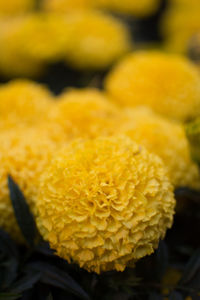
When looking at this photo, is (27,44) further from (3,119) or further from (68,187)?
(68,187)

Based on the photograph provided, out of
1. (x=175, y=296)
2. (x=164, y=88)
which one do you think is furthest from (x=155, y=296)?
→ (x=164, y=88)

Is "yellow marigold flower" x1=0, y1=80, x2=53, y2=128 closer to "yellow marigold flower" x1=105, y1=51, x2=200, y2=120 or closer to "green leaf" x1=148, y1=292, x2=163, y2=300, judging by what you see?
"yellow marigold flower" x1=105, y1=51, x2=200, y2=120

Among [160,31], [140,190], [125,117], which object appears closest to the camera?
[140,190]

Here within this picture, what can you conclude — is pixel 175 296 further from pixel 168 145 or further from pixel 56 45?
pixel 56 45

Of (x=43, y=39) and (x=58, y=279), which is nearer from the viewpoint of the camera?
(x=58, y=279)

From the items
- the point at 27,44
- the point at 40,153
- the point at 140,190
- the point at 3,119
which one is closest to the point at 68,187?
the point at 140,190

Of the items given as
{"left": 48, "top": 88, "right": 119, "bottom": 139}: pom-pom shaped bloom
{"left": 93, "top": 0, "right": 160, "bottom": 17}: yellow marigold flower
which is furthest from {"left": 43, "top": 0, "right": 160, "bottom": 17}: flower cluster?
{"left": 48, "top": 88, "right": 119, "bottom": 139}: pom-pom shaped bloom

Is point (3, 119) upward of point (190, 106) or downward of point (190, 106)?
downward
